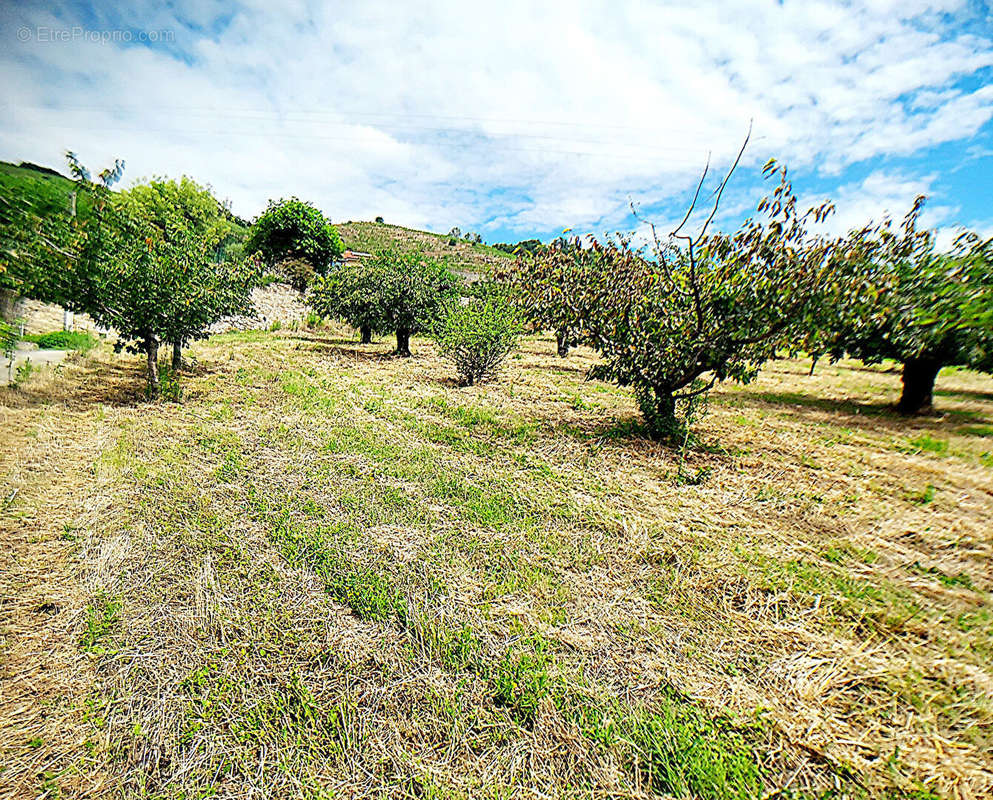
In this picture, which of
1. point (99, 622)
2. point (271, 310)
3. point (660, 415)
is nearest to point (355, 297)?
point (271, 310)

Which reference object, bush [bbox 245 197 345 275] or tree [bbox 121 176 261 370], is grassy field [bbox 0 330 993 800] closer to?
tree [bbox 121 176 261 370]

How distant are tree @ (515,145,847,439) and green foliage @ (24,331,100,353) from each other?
1268 centimetres

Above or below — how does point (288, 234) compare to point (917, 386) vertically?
above

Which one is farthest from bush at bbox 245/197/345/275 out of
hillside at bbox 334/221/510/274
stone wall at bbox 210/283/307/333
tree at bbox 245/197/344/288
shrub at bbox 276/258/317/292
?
hillside at bbox 334/221/510/274

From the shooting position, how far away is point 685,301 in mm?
6160

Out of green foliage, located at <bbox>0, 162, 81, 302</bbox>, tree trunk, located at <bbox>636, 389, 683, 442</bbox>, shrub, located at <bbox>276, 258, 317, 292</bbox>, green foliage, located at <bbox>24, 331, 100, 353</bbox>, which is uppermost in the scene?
shrub, located at <bbox>276, 258, 317, 292</bbox>

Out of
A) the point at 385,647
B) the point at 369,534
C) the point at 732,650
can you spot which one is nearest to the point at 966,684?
the point at 732,650

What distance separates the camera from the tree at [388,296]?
556 inches

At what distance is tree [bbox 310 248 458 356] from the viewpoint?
46.3 feet

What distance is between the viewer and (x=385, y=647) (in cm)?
257

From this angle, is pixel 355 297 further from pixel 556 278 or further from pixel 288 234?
pixel 288 234

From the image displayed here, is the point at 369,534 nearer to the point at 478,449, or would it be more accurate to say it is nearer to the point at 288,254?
the point at 478,449

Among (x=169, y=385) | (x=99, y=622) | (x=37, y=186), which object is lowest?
(x=99, y=622)

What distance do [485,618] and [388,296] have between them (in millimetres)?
12657
